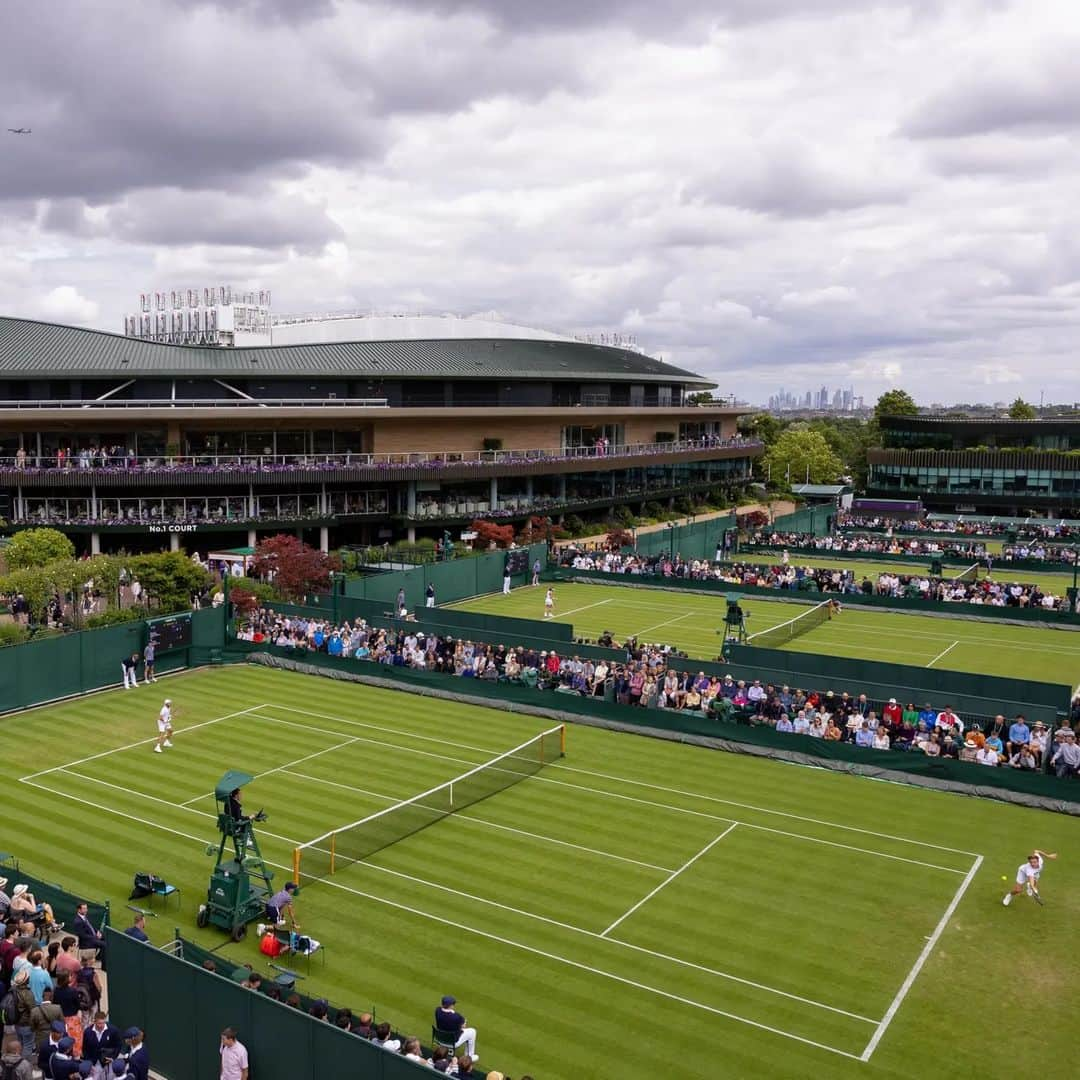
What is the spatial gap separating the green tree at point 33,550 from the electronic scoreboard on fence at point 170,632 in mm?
10112

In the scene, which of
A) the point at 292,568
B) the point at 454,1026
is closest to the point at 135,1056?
the point at 454,1026

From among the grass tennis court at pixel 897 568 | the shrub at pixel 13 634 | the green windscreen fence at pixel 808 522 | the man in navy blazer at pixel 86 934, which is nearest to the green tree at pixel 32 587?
the shrub at pixel 13 634

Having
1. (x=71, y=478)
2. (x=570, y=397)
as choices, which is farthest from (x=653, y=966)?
(x=570, y=397)

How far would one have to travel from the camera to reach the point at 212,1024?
46.1 ft

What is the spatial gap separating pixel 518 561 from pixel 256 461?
17.1 metres

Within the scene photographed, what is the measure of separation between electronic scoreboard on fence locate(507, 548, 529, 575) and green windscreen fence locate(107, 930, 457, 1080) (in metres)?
41.4

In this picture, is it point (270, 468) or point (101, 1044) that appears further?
point (270, 468)

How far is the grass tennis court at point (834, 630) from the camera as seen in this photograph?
42438mm

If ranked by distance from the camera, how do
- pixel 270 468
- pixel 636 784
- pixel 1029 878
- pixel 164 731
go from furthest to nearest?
1. pixel 270 468
2. pixel 164 731
3. pixel 636 784
4. pixel 1029 878

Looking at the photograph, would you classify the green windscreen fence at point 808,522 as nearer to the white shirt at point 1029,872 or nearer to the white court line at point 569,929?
the white shirt at point 1029,872

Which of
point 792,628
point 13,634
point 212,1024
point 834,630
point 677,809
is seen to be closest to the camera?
point 212,1024

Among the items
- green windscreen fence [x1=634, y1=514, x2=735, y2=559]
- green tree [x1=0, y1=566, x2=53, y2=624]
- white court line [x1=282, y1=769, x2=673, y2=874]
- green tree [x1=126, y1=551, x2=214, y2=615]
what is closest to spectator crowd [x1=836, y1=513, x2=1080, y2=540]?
green windscreen fence [x1=634, y1=514, x2=735, y2=559]

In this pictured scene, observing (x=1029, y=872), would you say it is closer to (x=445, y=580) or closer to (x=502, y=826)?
(x=502, y=826)

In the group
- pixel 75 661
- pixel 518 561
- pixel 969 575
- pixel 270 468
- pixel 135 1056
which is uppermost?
pixel 270 468
